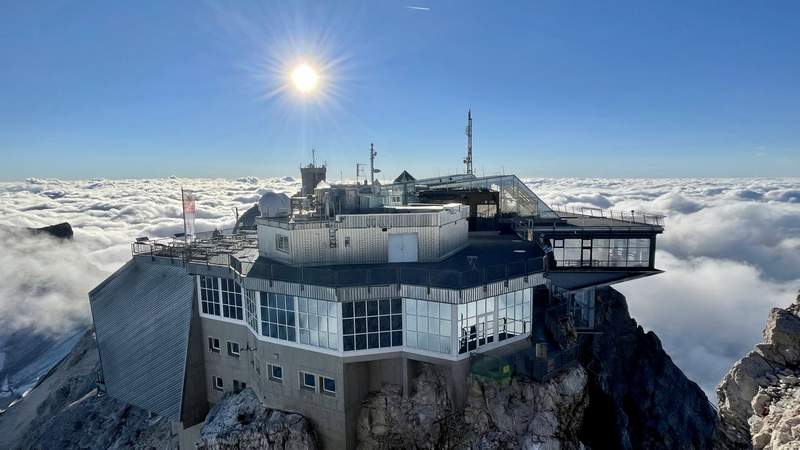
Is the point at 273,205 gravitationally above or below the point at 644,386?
above

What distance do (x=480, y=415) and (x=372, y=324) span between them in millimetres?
7611

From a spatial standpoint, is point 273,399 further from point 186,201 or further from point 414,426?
point 186,201

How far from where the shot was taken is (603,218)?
140ft

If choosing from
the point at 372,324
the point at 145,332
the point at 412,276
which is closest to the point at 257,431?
the point at 372,324

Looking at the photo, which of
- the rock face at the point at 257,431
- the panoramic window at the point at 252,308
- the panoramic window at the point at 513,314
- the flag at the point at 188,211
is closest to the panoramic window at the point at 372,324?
the panoramic window at the point at 513,314

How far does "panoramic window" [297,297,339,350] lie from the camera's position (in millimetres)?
23391

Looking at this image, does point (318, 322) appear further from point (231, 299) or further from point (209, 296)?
point (209, 296)

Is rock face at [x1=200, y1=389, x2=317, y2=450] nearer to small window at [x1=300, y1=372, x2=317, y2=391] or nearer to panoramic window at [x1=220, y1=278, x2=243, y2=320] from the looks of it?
small window at [x1=300, y1=372, x2=317, y2=391]

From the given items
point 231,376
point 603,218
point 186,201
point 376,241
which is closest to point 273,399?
point 231,376

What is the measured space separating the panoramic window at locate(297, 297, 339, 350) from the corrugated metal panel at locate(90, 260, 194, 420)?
12.5 meters

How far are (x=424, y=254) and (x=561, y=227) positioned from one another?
1682 centimetres

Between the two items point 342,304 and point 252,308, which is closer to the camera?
point 342,304

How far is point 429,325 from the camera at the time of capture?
23.1 meters

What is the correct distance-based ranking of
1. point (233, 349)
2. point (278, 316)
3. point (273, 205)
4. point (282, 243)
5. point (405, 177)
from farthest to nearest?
point (405, 177)
point (273, 205)
point (233, 349)
point (282, 243)
point (278, 316)
